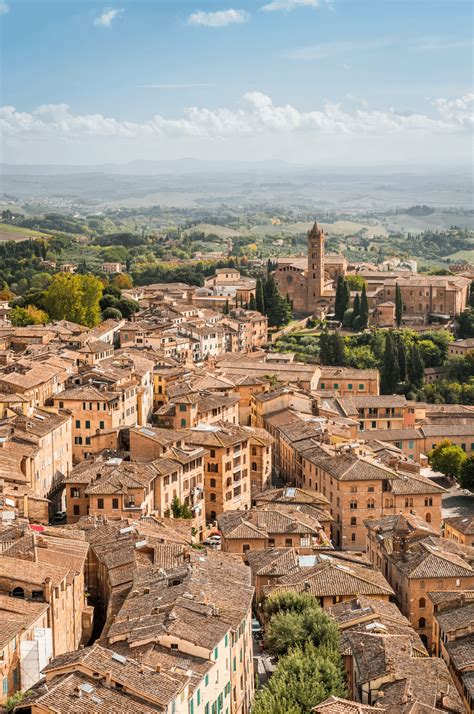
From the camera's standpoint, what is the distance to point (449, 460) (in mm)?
55656

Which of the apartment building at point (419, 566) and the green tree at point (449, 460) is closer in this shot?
the apartment building at point (419, 566)

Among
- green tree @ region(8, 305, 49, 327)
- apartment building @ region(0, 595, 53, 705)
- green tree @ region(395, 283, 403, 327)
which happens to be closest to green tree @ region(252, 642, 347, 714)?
apartment building @ region(0, 595, 53, 705)

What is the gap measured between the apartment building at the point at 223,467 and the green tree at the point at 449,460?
563 inches

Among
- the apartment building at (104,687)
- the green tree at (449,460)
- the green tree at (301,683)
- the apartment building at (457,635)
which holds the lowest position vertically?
the green tree at (449,460)

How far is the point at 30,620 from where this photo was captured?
2345 cm

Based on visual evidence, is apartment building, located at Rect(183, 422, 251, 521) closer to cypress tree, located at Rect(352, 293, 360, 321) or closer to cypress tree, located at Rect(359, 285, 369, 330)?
cypress tree, located at Rect(359, 285, 369, 330)

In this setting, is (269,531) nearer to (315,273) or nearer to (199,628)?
(199,628)

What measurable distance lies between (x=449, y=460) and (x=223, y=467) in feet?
54.6

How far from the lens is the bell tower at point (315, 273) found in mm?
96312

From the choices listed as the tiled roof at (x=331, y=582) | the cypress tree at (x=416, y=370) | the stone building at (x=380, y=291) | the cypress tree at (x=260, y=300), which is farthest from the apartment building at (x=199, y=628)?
the stone building at (x=380, y=291)

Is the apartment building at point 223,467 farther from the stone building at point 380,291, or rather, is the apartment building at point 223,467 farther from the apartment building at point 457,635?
the stone building at point 380,291

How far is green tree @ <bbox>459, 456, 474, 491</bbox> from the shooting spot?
53.2 meters

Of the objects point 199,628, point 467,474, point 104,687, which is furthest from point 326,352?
point 104,687

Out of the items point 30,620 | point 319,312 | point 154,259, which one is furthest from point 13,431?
point 154,259
